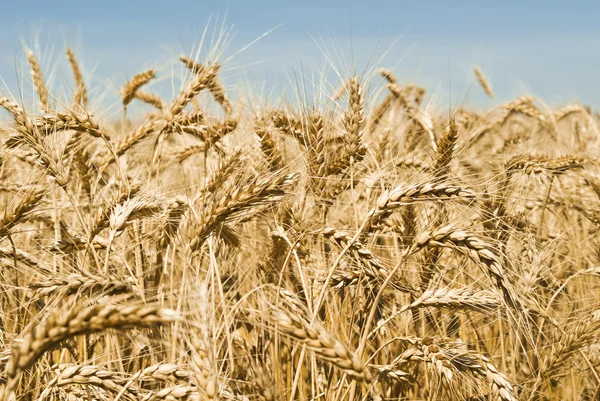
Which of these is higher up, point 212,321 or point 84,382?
point 212,321

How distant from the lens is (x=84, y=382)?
1613mm

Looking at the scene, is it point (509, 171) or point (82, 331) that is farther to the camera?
point (509, 171)

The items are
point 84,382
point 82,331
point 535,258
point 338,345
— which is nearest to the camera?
point 82,331

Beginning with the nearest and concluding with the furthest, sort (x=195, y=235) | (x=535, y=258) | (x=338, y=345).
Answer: (x=338, y=345) < (x=195, y=235) < (x=535, y=258)

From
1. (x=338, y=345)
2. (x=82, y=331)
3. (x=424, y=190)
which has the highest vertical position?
(x=424, y=190)

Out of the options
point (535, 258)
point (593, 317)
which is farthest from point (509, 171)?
point (593, 317)

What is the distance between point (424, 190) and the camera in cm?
178

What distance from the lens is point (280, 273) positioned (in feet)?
6.20

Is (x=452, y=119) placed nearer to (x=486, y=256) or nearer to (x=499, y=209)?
(x=499, y=209)

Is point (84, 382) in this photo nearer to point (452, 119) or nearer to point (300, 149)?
point (300, 149)

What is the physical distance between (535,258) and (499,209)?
0.25 metres

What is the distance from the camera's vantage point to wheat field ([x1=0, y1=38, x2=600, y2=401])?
159cm

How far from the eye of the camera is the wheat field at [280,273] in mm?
1592

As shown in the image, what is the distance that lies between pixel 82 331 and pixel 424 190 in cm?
106
